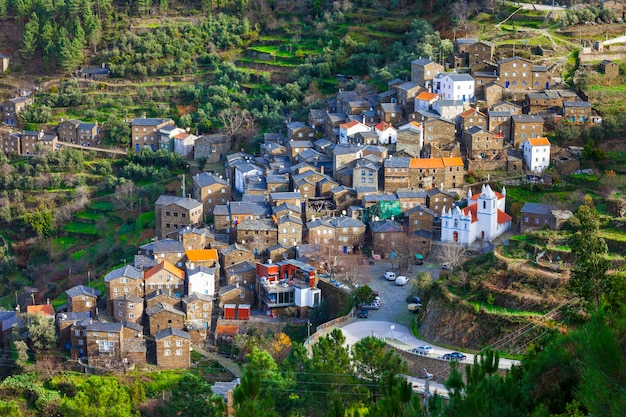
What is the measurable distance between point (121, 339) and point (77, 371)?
2.07 metres

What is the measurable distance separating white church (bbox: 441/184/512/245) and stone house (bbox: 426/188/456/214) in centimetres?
233

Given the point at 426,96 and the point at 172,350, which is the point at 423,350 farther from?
the point at 426,96

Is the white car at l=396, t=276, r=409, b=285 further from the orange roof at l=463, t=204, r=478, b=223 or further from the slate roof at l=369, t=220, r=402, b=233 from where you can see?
the orange roof at l=463, t=204, r=478, b=223

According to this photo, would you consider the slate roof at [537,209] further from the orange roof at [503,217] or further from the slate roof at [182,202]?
the slate roof at [182,202]

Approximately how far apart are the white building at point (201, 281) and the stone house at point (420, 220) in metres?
9.06

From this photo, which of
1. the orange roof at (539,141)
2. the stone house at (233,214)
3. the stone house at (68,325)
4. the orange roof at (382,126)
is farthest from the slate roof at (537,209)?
the stone house at (68,325)

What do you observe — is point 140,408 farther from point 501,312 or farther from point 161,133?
point 161,133

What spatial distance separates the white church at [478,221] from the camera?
4475 centimetres

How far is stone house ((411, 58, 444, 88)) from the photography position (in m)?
56.1

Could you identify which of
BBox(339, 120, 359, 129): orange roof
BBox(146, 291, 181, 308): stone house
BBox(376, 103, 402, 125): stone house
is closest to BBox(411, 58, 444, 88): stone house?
BBox(376, 103, 402, 125): stone house

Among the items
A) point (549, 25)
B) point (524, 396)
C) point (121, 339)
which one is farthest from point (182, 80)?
point (524, 396)

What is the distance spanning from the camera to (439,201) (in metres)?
48.1

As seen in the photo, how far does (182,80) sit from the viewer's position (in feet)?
227

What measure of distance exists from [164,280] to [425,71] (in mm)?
19857
